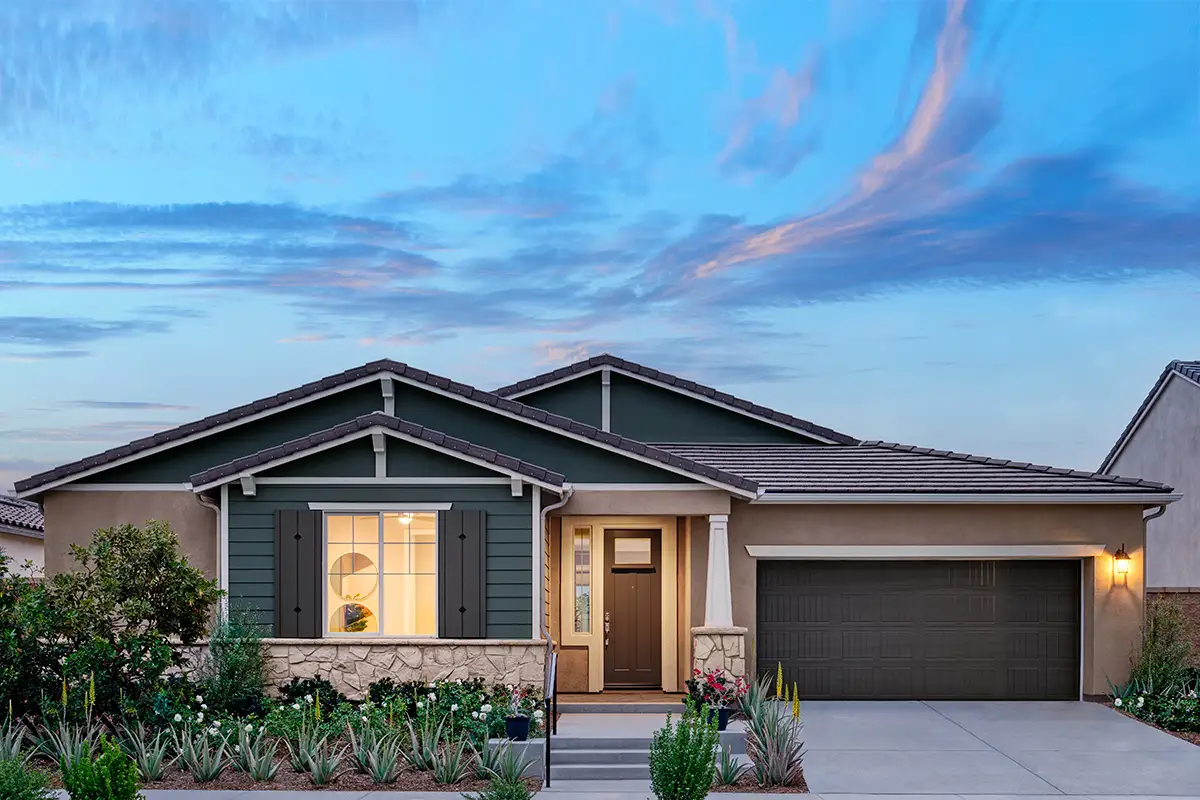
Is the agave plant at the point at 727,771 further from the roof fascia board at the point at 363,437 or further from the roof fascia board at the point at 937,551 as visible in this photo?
the roof fascia board at the point at 937,551

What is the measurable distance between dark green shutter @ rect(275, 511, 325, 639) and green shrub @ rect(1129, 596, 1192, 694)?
10.5 meters

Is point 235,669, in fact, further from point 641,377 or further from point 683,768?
point 641,377

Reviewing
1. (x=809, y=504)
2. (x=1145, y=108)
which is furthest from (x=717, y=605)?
(x=1145, y=108)

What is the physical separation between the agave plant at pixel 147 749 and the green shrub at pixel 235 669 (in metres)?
0.84

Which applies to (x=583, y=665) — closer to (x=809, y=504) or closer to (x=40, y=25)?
(x=809, y=504)

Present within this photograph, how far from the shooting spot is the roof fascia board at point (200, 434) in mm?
14328

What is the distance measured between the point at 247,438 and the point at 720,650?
6755mm

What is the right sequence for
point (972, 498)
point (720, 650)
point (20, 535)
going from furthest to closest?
1. point (20, 535)
2. point (972, 498)
3. point (720, 650)

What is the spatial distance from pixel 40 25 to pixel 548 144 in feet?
27.8

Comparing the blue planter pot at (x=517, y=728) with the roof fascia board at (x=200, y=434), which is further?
the roof fascia board at (x=200, y=434)

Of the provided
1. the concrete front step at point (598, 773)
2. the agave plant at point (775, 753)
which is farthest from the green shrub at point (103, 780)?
the agave plant at point (775, 753)

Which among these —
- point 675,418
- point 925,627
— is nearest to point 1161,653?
point 925,627

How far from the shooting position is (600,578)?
50.1ft

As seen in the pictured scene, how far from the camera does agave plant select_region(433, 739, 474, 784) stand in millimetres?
10852
